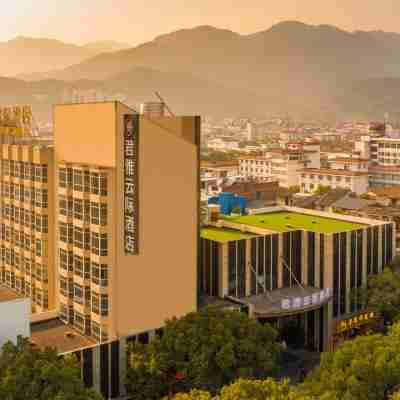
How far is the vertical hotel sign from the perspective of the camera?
25.0m

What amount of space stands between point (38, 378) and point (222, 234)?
16423 millimetres

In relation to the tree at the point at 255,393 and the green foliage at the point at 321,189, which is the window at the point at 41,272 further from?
the green foliage at the point at 321,189

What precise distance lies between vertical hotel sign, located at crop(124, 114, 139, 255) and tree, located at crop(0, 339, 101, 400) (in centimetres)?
632

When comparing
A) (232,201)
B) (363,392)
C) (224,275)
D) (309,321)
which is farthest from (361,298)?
(232,201)

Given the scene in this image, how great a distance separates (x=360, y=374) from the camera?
2098 cm

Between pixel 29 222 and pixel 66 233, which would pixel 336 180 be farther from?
pixel 66 233

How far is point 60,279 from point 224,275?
299 inches

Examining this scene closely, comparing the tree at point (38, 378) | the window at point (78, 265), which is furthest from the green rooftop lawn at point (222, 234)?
the tree at point (38, 378)

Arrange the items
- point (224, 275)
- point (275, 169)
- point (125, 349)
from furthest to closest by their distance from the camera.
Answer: point (275, 169) → point (224, 275) → point (125, 349)

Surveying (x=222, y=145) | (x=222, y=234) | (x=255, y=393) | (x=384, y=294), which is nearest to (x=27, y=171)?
(x=222, y=234)

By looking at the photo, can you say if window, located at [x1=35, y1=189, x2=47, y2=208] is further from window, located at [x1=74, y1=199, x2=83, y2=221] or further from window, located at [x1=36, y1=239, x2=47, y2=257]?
window, located at [x1=74, y1=199, x2=83, y2=221]

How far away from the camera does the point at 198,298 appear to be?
3056 cm

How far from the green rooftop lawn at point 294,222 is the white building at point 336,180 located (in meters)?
45.1

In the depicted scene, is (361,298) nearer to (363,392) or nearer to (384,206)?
(363,392)
